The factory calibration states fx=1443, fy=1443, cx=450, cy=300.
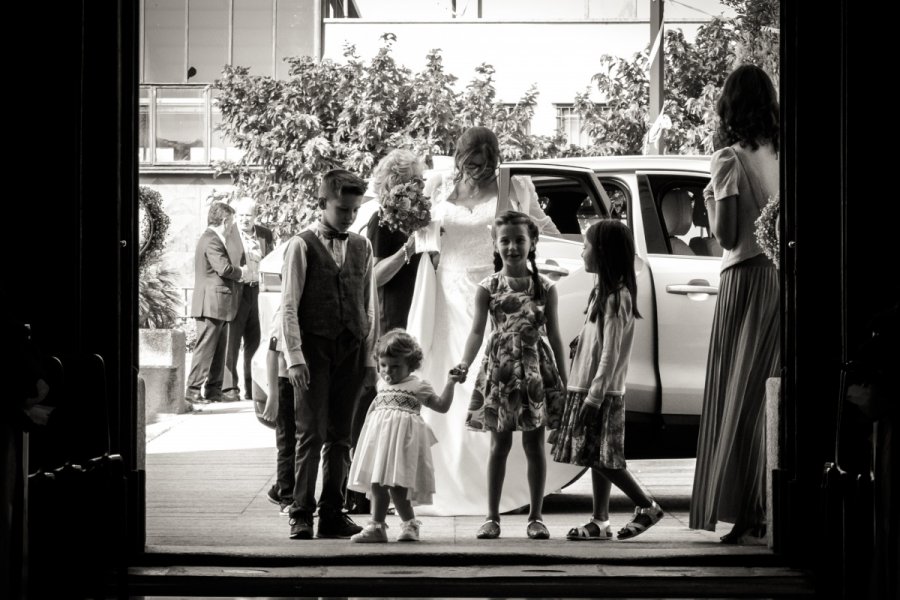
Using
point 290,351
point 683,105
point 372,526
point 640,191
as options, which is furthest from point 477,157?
point 683,105

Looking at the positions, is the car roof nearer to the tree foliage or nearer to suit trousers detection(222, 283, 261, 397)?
suit trousers detection(222, 283, 261, 397)

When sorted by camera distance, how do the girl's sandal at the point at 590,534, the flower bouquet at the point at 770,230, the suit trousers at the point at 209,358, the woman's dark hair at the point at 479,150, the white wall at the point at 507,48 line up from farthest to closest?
the white wall at the point at 507,48 → the suit trousers at the point at 209,358 → the woman's dark hair at the point at 479,150 → the girl's sandal at the point at 590,534 → the flower bouquet at the point at 770,230

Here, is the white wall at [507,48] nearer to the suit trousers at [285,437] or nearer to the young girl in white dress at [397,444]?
the suit trousers at [285,437]

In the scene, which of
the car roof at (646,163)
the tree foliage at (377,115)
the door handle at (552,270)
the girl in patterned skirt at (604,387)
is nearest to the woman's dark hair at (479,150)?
the car roof at (646,163)

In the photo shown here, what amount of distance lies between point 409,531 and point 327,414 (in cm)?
75

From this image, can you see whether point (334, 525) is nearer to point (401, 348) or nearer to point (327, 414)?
point (327, 414)

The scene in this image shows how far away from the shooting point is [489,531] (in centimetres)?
718

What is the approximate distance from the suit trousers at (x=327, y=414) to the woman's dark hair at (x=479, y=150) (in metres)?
1.32

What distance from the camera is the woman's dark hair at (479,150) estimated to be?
8.14 meters

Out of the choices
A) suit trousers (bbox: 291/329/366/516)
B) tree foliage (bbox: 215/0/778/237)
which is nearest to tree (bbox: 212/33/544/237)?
tree foliage (bbox: 215/0/778/237)
